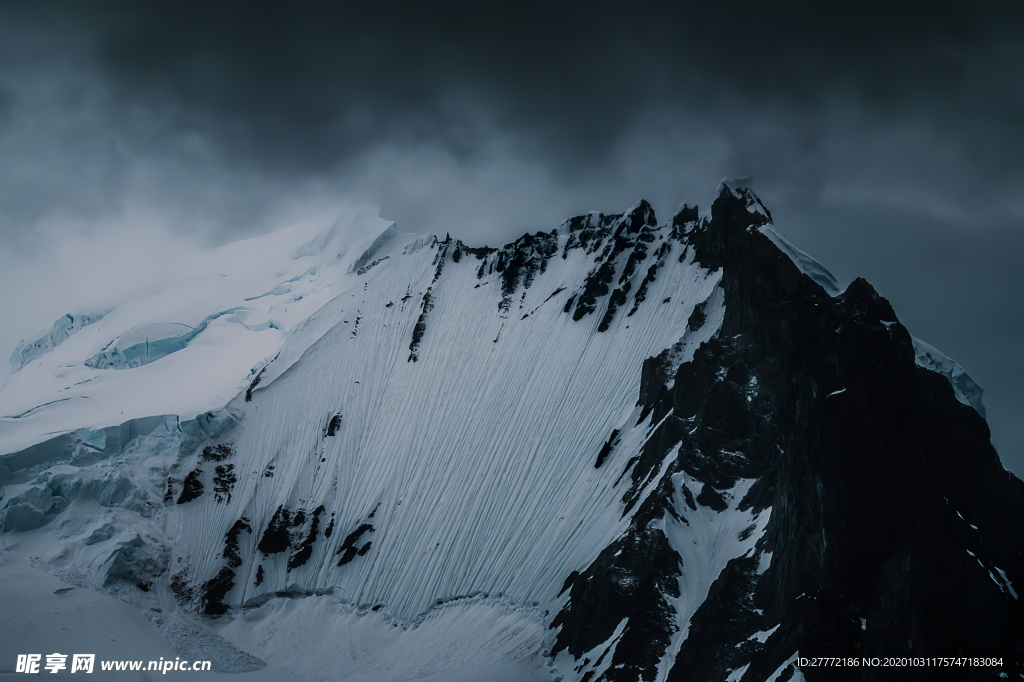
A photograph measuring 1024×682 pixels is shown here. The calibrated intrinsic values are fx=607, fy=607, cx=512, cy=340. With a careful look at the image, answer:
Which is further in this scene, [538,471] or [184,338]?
[184,338]

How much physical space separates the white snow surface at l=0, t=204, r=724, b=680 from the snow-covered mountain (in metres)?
0.38

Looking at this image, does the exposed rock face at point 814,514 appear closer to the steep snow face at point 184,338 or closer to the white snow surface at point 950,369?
the white snow surface at point 950,369

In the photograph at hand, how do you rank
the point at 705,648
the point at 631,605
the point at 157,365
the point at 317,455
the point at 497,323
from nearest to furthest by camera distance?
the point at 705,648 → the point at 631,605 → the point at 317,455 → the point at 497,323 → the point at 157,365

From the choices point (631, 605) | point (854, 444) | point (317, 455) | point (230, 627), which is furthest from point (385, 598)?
point (854, 444)

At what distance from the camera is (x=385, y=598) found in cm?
6612

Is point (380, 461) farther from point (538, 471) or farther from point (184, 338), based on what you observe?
point (184, 338)

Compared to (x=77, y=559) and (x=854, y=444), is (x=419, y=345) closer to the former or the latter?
(x=77, y=559)

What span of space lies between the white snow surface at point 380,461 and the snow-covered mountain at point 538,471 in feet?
1.25

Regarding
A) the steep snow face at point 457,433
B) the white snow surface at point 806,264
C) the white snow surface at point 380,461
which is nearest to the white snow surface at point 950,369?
the white snow surface at point 806,264

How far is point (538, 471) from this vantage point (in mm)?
69625

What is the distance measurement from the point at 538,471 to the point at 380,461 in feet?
Result: 74.6

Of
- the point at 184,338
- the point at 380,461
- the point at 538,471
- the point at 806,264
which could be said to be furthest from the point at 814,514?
the point at 184,338

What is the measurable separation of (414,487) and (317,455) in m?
16.7

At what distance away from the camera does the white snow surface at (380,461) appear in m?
61.2
